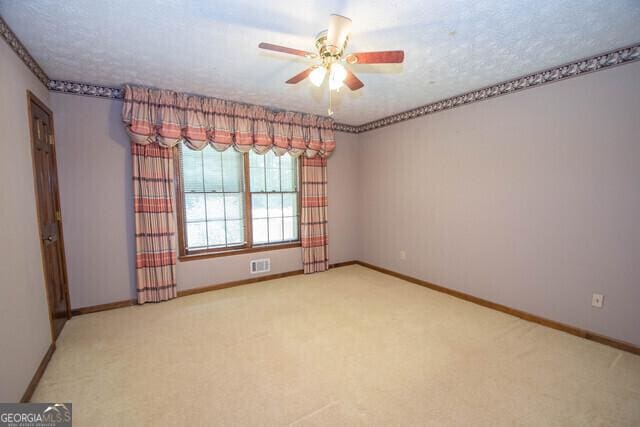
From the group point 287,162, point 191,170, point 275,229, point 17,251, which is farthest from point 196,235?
point 17,251

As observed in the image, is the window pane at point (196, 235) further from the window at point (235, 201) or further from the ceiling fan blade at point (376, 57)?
the ceiling fan blade at point (376, 57)

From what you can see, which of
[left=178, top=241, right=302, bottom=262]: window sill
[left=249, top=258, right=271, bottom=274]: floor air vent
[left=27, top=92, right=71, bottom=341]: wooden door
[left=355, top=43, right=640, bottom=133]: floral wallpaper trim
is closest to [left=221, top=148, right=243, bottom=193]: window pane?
[left=178, top=241, right=302, bottom=262]: window sill

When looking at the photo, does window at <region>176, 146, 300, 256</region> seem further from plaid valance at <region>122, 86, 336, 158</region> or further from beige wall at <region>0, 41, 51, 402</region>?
beige wall at <region>0, 41, 51, 402</region>

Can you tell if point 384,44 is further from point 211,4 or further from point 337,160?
point 337,160

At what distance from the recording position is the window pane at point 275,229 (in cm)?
440

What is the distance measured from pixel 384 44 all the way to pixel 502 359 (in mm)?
2630

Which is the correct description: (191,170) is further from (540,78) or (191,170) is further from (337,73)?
(540,78)

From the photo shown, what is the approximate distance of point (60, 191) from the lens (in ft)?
9.86

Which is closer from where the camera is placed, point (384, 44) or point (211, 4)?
point (211, 4)

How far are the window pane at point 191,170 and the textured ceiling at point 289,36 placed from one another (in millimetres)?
859

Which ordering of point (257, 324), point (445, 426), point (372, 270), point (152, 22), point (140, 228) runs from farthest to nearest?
point (372, 270)
point (140, 228)
point (257, 324)
point (152, 22)
point (445, 426)

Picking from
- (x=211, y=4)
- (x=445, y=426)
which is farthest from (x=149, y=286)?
(x=445, y=426)

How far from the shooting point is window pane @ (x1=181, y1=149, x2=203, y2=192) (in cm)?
368

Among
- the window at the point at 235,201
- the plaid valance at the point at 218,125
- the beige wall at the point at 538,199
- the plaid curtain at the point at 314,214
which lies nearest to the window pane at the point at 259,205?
the window at the point at 235,201
